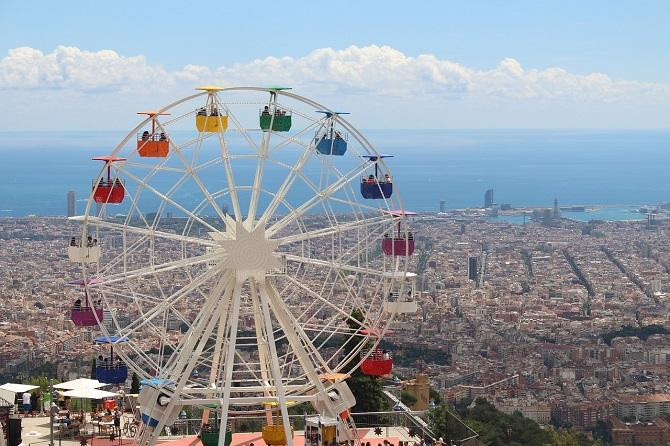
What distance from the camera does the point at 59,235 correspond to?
10525 centimetres

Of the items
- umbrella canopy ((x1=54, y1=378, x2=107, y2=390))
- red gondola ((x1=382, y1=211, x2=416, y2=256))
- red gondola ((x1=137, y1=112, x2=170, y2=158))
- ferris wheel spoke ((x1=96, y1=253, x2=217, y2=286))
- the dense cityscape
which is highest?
red gondola ((x1=137, y1=112, x2=170, y2=158))

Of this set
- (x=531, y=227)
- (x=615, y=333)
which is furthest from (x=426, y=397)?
(x=531, y=227)

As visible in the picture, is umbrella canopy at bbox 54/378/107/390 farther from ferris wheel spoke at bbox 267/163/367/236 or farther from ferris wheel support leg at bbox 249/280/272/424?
ferris wheel spoke at bbox 267/163/367/236

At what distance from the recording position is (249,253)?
19.9 meters

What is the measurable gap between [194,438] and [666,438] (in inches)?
1016

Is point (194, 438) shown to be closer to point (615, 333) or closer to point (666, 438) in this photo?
point (666, 438)

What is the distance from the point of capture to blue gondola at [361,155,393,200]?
21234mm

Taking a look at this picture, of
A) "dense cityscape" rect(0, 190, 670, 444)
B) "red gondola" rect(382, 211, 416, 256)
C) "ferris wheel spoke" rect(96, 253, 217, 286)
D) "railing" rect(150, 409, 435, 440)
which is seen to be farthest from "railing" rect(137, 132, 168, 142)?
"dense cityscape" rect(0, 190, 670, 444)

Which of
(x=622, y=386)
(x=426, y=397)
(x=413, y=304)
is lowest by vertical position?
(x=622, y=386)

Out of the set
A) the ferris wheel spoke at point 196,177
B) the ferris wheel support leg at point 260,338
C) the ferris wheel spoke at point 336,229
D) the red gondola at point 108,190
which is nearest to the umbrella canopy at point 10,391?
the red gondola at point 108,190

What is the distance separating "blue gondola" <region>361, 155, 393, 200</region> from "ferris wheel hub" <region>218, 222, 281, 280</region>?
80.5 inches

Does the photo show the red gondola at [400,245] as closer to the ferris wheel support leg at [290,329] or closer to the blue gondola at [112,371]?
the ferris wheel support leg at [290,329]

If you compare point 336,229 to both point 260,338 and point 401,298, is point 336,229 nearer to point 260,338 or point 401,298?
point 401,298

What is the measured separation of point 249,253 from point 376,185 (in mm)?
2748
